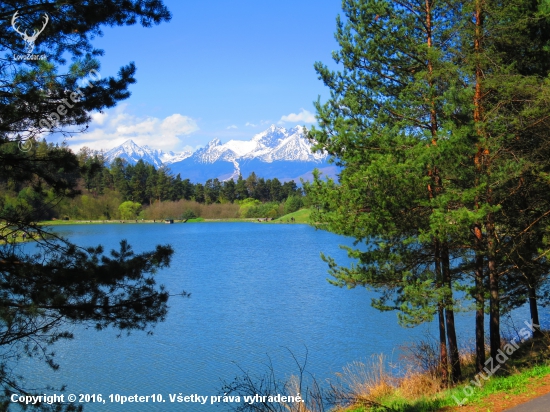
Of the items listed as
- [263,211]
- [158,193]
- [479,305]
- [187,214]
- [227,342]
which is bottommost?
[227,342]

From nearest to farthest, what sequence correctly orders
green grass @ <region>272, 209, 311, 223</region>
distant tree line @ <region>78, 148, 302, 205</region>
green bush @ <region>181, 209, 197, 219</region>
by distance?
green grass @ <region>272, 209, 311, 223</region> → distant tree line @ <region>78, 148, 302, 205</region> → green bush @ <region>181, 209, 197, 219</region>

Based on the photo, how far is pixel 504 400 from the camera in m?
5.20

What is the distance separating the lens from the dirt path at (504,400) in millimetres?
4953

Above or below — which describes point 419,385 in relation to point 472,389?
below

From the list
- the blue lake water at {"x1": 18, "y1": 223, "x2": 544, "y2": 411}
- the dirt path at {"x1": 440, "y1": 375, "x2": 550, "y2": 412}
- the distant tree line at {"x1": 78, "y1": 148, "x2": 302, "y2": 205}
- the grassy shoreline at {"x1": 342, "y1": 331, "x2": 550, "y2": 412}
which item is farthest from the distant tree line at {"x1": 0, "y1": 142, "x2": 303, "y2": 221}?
the dirt path at {"x1": 440, "y1": 375, "x2": 550, "y2": 412}

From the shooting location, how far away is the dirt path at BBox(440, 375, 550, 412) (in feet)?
16.3

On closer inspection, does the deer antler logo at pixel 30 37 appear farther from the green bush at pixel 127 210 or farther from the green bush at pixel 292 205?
the green bush at pixel 292 205

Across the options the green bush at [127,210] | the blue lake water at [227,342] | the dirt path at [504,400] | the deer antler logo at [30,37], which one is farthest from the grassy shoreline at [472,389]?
the green bush at [127,210]

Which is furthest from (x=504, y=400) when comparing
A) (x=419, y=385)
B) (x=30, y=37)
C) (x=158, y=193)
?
(x=158, y=193)

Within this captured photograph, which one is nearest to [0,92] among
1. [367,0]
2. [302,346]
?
[367,0]

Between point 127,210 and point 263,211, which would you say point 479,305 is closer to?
point 127,210

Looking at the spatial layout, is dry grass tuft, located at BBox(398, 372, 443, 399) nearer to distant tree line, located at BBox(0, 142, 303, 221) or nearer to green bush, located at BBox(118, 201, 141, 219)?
distant tree line, located at BBox(0, 142, 303, 221)

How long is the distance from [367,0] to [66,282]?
268 inches

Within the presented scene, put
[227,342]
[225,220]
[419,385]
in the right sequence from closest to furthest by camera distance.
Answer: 1. [419,385]
2. [227,342]
3. [225,220]
